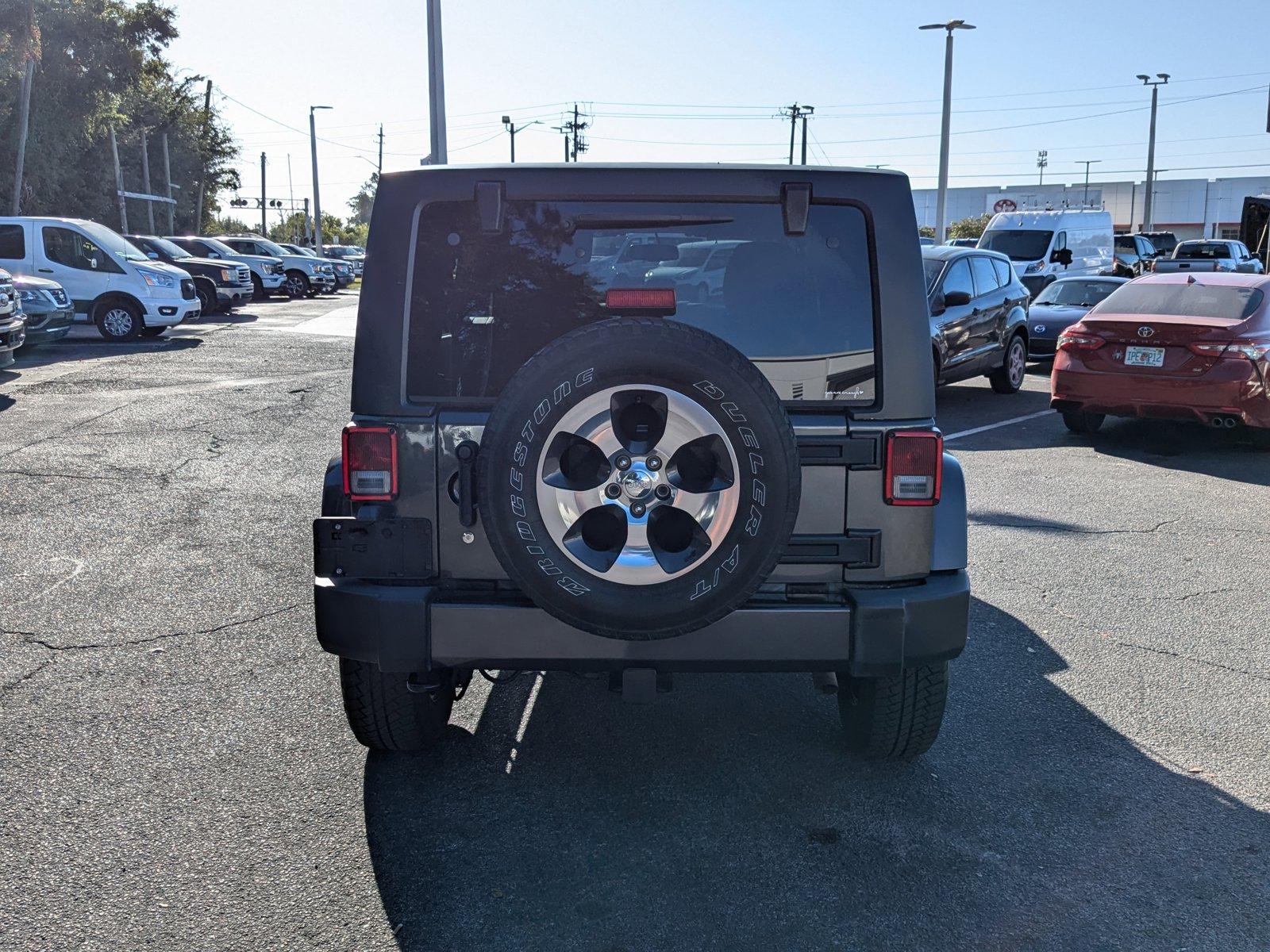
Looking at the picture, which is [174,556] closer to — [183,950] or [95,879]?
[95,879]

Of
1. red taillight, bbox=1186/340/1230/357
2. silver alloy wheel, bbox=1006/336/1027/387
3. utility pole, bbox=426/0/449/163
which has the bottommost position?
silver alloy wheel, bbox=1006/336/1027/387

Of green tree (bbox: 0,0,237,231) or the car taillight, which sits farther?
green tree (bbox: 0,0,237,231)

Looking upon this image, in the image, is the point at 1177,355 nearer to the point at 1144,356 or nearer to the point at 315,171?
the point at 1144,356

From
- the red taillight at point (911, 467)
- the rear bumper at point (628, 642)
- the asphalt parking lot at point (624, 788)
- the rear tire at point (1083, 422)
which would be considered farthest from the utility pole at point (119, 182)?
the red taillight at point (911, 467)

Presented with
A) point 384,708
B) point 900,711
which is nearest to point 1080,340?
point 900,711

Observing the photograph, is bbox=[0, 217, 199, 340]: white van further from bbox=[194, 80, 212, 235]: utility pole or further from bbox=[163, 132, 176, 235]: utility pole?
bbox=[194, 80, 212, 235]: utility pole

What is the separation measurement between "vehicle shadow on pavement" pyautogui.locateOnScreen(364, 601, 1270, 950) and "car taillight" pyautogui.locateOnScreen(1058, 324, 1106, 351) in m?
6.93

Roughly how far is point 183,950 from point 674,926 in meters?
1.22

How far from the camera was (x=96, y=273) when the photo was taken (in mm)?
20203

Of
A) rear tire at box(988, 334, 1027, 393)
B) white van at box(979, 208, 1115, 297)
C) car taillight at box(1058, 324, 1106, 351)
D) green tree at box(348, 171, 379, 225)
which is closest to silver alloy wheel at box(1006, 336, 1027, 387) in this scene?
rear tire at box(988, 334, 1027, 393)

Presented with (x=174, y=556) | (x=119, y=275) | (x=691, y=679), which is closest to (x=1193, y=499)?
(x=691, y=679)

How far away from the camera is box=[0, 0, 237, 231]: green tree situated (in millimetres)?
40781

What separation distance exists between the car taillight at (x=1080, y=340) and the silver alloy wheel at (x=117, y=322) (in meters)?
15.5

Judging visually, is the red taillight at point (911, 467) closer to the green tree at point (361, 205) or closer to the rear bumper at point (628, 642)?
the rear bumper at point (628, 642)
